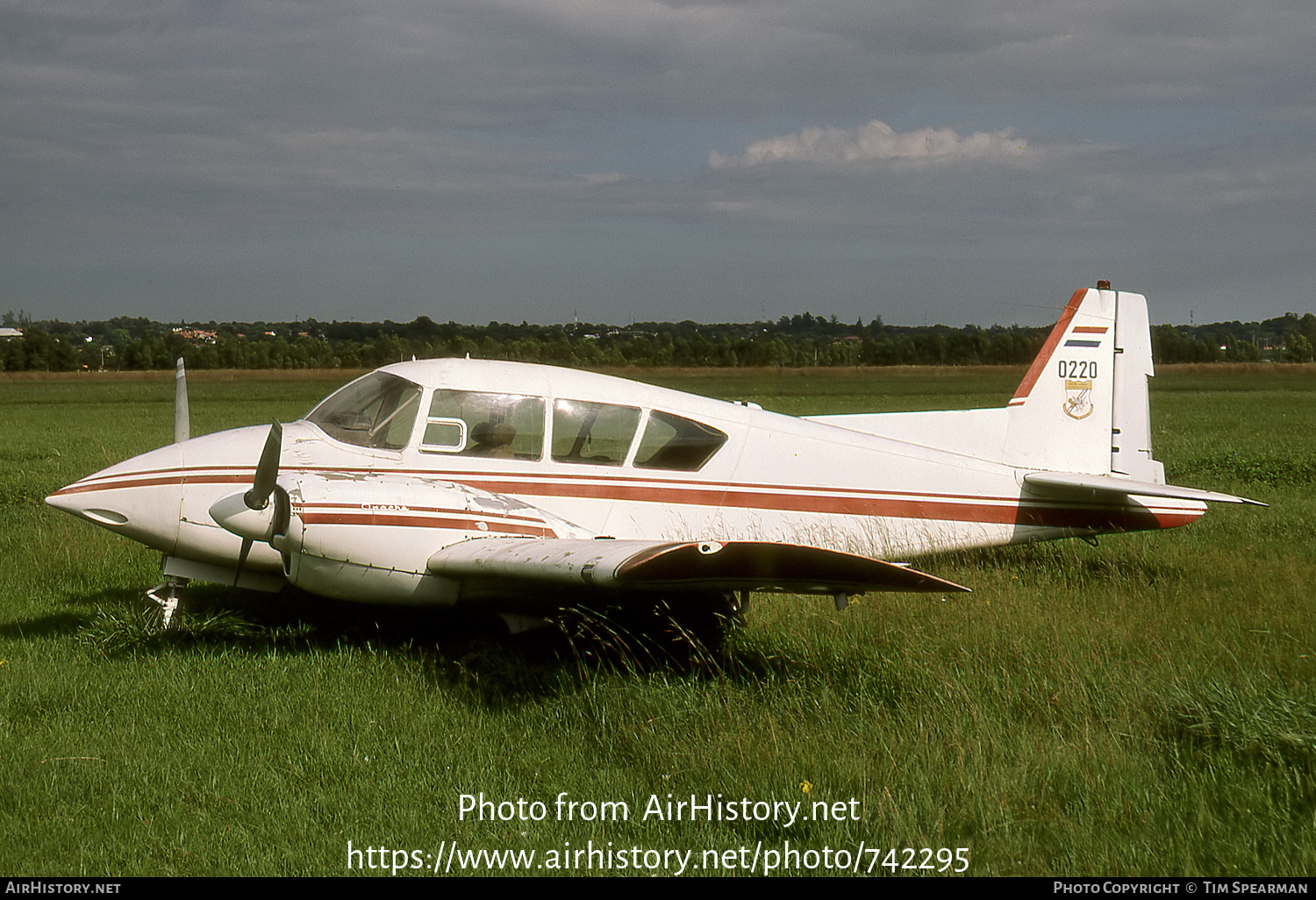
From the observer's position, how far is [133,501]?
252 inches

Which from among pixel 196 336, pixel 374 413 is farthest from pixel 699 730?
pixel 196 336

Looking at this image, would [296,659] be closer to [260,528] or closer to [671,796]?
[260,528]

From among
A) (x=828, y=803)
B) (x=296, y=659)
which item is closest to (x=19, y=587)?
(x=296, y=659)

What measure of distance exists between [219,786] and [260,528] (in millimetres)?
1838

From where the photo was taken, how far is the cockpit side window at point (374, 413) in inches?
276

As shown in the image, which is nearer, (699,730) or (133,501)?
(699,730)

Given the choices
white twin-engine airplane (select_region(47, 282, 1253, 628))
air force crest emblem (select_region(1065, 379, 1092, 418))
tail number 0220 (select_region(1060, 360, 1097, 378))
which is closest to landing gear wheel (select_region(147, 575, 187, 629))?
white twin-engine airplane (select_region(47, 282, 1253, 628))

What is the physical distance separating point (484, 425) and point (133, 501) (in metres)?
2.46

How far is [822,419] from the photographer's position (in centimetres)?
865

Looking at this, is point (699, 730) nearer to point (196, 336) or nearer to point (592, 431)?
point (592, 431)

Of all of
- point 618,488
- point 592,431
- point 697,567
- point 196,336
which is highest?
point 196,336

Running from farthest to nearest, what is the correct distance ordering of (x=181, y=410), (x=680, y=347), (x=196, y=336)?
(x=196, y=336) < (x=680, y=347) < (x=181, y=410)

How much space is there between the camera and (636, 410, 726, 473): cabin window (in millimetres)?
7438

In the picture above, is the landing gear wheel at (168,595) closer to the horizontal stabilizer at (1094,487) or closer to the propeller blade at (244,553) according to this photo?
the propeller blade at (244,553)
